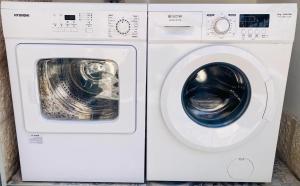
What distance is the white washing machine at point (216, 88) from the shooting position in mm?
1230

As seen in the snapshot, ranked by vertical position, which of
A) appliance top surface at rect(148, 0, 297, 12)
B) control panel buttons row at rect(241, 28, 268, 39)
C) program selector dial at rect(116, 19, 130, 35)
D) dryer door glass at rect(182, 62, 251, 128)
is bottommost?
dryer door glass at rect(182, 62, 251, 128)

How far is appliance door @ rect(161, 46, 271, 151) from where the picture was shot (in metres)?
1.25

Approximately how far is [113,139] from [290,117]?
929mm

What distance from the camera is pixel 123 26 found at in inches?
48.4

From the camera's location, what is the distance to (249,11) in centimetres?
122

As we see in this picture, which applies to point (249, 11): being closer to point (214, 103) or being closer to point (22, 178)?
point (214, 103)

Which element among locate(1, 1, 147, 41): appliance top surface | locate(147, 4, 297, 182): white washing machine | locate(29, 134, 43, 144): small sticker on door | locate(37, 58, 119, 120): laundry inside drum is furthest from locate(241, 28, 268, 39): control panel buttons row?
locate(29, 134, 43, 144): small sticker on door

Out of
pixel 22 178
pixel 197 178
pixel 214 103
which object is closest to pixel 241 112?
pixel 214 103

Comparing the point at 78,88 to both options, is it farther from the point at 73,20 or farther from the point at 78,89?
the point at 73,20

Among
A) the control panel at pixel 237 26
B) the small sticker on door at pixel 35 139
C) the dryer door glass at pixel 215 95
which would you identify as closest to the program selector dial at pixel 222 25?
the control panel at pixel 237 26

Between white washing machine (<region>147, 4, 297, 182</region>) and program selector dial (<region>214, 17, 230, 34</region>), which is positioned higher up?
program selector dial (<region>214, 17, 230, 34</region>)

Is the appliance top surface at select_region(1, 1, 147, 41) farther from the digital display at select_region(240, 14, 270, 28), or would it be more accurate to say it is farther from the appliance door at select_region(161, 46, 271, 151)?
the digital display at select_region(240, 14, 270, 28)

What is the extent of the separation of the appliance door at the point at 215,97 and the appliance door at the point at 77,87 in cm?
19

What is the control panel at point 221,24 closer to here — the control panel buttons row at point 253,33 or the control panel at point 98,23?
the control panel buttons row at point 253,33
